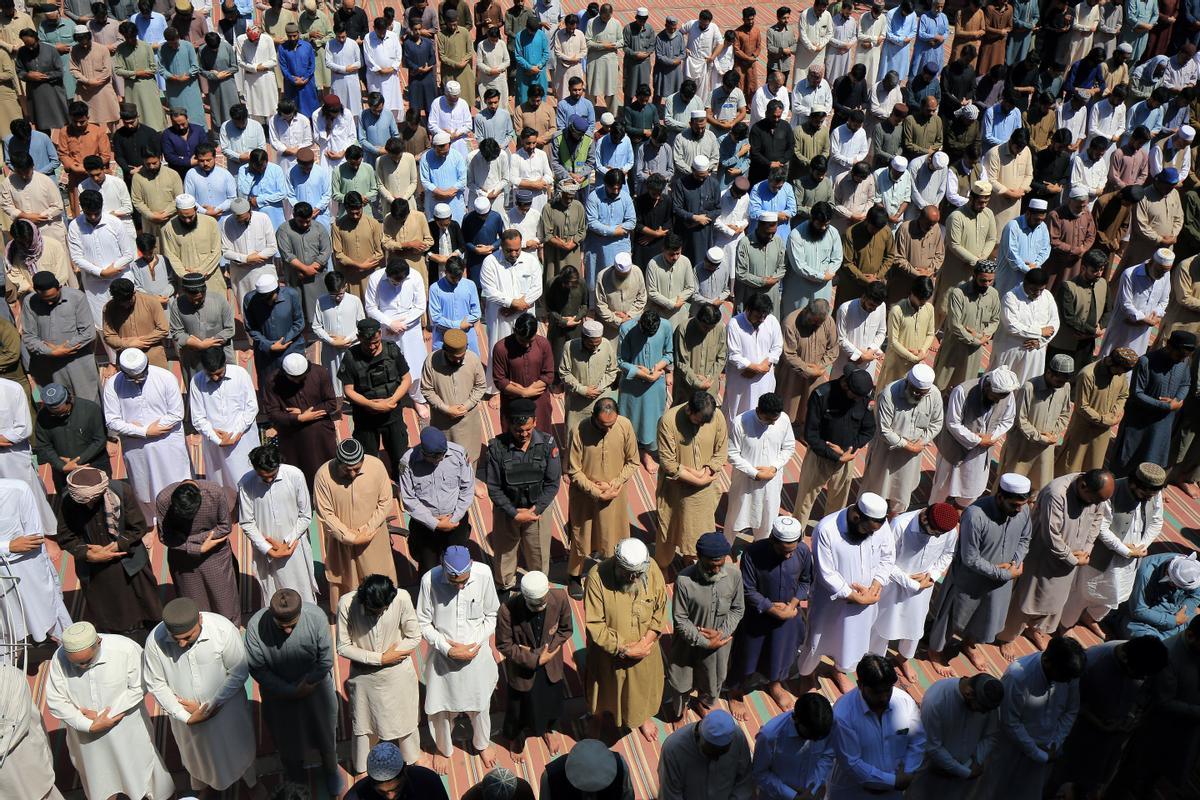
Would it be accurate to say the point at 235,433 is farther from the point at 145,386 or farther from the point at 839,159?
the point at 839,159

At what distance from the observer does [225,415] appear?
8242 mm

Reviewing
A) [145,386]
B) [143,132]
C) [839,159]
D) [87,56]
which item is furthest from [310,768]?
[87,56]

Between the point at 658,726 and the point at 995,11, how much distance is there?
1322 cm

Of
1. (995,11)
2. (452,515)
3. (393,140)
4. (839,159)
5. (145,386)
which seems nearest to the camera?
(452,515)

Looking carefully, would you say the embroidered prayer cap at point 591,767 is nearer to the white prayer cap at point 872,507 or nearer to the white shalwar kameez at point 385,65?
the white prayer cap at point 872,507

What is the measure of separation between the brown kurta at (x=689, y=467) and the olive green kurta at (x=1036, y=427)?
8.37 ft

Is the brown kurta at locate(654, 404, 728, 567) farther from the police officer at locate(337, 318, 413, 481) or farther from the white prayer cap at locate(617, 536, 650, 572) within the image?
the police officer at locate(337, 318, 413, 481)

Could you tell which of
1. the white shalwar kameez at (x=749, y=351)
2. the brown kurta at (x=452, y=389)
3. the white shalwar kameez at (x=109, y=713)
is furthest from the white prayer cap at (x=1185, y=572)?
the white shalwar kameez at (x=109, y=713)

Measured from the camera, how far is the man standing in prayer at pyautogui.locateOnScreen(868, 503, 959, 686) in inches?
278

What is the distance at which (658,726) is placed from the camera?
727cm

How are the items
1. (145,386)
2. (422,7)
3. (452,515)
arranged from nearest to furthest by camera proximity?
(452,515) < (145,386) < (422,7)

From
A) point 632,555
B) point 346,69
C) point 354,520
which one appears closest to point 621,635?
point 632,555

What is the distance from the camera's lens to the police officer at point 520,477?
7.56 meters

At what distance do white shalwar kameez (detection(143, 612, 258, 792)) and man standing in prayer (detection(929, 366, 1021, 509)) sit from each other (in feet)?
18.2
